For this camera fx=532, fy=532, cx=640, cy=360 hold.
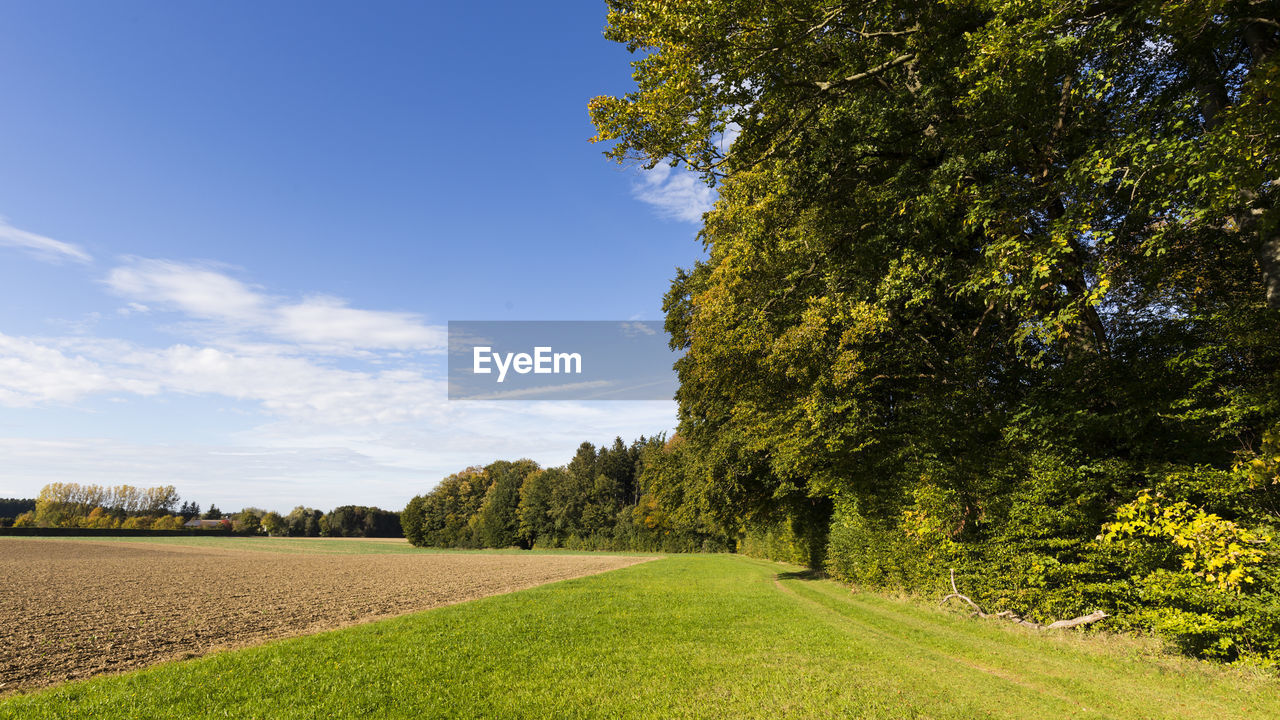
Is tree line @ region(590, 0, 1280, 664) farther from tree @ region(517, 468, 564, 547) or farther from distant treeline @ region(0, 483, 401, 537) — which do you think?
distant treeline @ region(0, 483, 401, 537)

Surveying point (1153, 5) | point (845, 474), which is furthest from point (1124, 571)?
point (1153, 5)

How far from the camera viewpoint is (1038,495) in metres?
12.6

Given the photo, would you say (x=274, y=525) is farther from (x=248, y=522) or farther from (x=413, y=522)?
(x=413, y=522)

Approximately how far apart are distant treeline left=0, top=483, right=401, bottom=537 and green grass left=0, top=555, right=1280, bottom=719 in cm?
14659

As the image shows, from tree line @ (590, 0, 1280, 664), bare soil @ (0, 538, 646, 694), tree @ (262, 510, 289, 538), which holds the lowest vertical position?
tree @ (262, 510, 289, 538)

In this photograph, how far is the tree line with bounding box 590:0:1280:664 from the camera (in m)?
8.92

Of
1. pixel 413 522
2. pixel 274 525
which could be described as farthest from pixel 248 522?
pixel 413 522

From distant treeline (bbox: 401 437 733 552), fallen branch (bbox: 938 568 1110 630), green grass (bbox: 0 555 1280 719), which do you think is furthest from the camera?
distant treeline (bbox: 401 437 733 552)

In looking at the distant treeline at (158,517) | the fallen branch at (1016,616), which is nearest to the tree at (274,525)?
the distant treeline at (158,517)

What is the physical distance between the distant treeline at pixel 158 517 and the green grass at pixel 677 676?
147 metres

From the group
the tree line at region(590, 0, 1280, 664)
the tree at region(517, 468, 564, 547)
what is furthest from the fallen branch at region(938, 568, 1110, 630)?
the tree at region(517, 468, 564, 547)

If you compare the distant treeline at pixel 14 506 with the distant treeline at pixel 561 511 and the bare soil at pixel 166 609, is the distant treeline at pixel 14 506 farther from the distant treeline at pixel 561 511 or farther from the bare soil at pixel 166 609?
the bare soil at pixel 166 609

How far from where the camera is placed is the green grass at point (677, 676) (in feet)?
24.1

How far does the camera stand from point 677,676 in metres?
8.90
